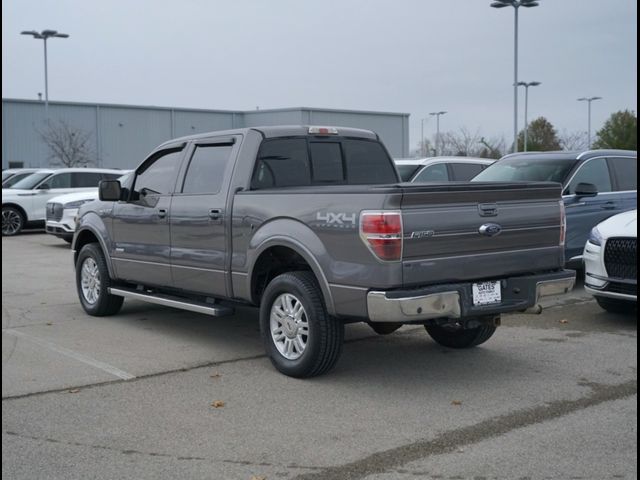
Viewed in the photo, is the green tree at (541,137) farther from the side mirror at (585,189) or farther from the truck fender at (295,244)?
the truck fender at (295,244)

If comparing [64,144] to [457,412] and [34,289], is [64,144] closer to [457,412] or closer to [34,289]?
[34,289]

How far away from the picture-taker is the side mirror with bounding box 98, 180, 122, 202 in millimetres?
8492

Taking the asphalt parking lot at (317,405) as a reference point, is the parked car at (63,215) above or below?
above

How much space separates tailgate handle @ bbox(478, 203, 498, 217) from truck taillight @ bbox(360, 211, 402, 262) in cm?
83

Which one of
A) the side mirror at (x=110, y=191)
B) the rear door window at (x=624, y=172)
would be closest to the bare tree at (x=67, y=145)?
the rear door window at (x=624, y=172)

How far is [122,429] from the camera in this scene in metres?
5.29

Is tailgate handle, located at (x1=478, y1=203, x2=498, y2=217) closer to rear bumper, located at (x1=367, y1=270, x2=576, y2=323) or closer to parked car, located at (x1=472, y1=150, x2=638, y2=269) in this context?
rear bumper, located at (x1=367, y1=270, x2=576, y2=323)

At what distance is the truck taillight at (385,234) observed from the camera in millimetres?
5719

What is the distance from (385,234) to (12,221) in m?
17.9

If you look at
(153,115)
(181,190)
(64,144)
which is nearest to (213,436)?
(181,190)

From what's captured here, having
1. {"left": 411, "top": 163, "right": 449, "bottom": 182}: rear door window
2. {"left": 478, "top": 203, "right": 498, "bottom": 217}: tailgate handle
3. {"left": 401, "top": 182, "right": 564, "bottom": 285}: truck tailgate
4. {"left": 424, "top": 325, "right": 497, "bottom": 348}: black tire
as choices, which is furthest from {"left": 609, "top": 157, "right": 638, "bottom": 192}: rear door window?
{"left": 478, "top": 203, "right": 498, "bottom": 217}: tailgate handle

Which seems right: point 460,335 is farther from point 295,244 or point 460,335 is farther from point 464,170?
point 464,170

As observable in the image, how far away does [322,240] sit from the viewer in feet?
20.3

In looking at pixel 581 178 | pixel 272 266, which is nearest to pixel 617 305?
pixel 581 178
